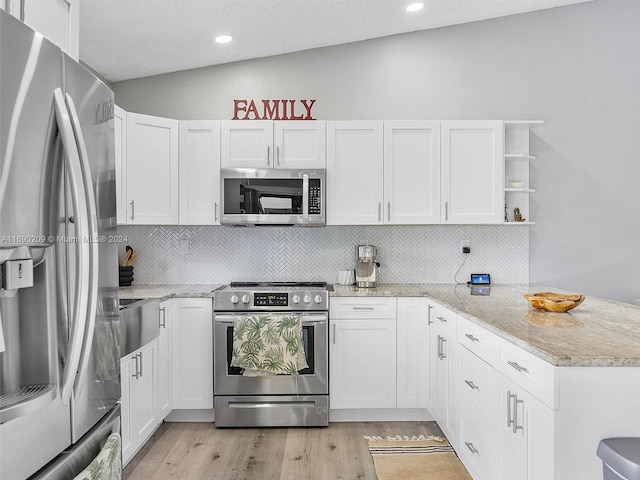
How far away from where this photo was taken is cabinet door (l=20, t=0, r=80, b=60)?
1.40 meters

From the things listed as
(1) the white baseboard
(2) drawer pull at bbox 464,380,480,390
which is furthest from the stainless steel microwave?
(2) drawer pull at bbox 464,380,480,390

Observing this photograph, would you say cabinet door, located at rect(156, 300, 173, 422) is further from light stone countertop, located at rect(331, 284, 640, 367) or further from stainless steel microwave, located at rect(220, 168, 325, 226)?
light stone countertop, located at rect(331, 284, 640, 367)

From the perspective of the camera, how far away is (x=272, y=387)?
3.16 m

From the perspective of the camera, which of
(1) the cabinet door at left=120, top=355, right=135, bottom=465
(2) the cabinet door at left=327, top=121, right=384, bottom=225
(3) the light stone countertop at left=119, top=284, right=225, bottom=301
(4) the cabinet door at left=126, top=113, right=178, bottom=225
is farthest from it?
(2) the cabinet door at left=327, top=121, right=384, bottom=225

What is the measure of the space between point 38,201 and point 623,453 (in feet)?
5.64

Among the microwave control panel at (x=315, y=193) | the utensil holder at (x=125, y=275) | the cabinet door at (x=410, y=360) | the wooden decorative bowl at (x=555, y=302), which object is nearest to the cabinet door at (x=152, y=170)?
the utensil holder at (x=125, y=275)

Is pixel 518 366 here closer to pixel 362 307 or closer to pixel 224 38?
pixel 362 307

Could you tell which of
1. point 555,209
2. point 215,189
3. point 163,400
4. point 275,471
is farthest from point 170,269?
point 555,209

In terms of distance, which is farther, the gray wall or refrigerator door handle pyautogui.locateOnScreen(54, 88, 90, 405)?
the gray wall

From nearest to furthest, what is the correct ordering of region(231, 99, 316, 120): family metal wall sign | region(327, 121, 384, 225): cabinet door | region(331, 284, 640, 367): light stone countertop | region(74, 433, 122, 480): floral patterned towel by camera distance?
region(74, 433, 122, 480): floral patterned towel
region(331, 284, 640, 367): light stone countertop
region(327, 121, 384, 225): cabinet door
region(231, 99, 316, 120): family metal wall sign

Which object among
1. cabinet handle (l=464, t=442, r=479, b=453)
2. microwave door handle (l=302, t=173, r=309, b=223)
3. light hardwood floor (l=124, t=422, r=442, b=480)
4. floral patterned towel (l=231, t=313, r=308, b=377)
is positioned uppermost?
microwave door handle (l=302, t=173, r=309, b=223)

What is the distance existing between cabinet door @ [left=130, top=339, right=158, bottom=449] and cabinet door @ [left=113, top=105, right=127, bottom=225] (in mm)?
920

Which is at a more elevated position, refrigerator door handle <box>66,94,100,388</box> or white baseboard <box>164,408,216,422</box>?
refrigerator door handle <box>66,94,100,388</box>

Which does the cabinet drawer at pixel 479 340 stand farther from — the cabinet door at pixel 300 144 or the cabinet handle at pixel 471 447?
the cabinet door at pixel 300 144
